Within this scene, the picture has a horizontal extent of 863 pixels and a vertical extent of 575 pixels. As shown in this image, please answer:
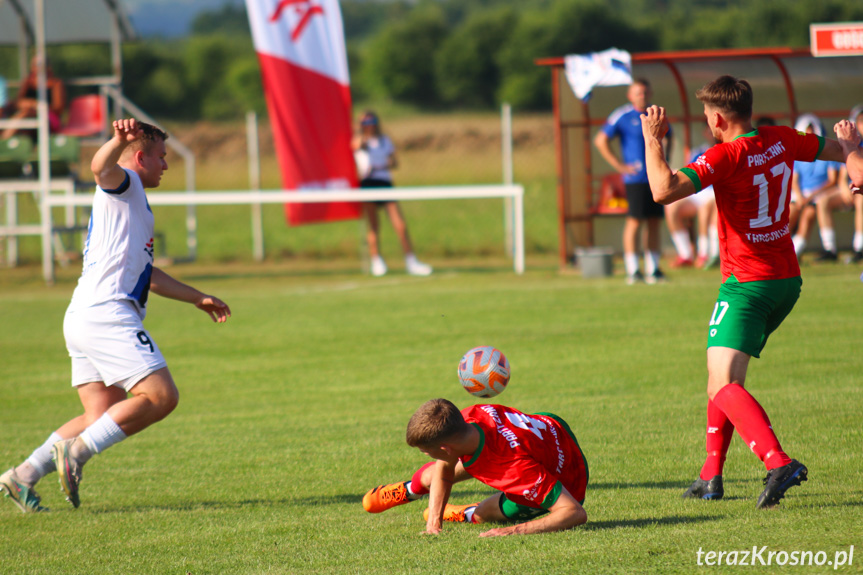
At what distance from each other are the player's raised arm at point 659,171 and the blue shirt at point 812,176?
36.4 feet

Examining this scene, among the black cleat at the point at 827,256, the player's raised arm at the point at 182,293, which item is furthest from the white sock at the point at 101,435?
the black cleat at the point at 827,256

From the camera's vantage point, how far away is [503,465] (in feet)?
14.4

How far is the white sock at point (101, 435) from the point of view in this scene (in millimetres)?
5020

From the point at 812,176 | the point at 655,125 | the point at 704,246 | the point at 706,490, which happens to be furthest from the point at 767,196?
the point at 812,176

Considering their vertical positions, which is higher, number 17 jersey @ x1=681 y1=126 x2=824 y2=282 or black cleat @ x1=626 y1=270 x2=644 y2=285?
number 17 jersey @ x1=681 y1=126 x2=824 y2=282

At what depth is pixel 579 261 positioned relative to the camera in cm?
1470

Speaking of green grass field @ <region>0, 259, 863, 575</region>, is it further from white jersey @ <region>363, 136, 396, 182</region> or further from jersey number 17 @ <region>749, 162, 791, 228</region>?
white jersey @ <region>363, 136, 396, 182</region>

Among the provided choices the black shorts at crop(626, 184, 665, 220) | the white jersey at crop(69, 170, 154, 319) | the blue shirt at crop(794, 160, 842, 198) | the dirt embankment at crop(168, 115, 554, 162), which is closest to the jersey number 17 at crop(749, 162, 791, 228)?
the white jersey at crop(69, 170, 154, 319)

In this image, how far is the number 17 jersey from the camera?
15.2ft

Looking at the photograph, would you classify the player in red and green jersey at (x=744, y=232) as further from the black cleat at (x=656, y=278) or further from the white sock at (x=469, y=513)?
the black cleat at (x=656, y=278)

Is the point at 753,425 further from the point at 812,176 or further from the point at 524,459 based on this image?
the point at 812,176

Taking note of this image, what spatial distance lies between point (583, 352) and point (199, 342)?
4.28 meters

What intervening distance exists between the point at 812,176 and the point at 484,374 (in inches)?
435

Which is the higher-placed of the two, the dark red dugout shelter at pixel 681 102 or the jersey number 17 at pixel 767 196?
the dark red dugout shelter at pixel 681 102
